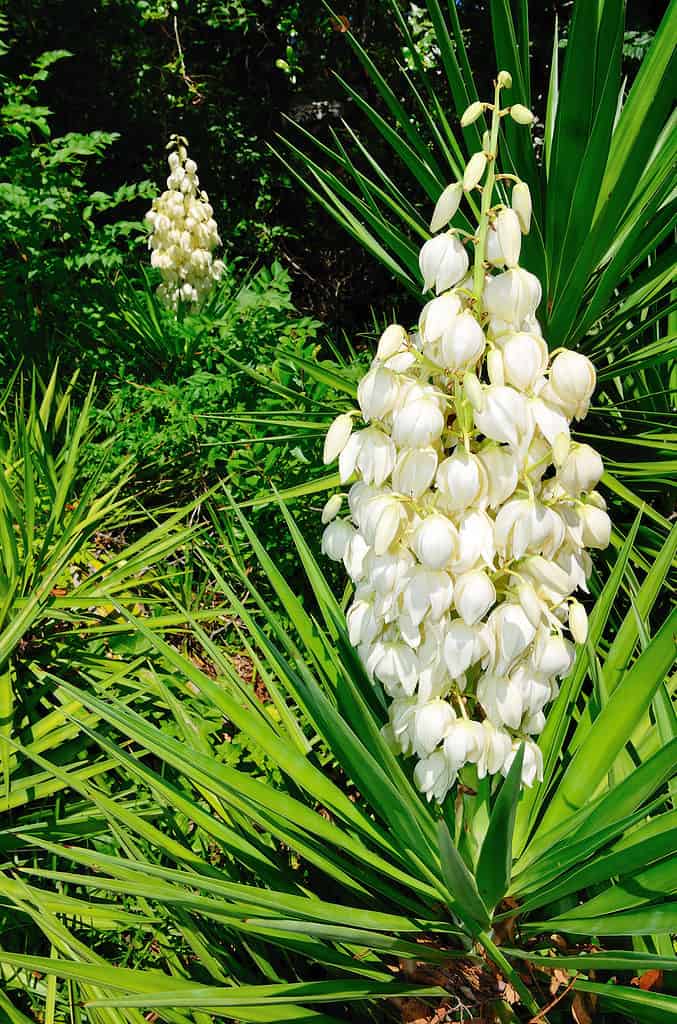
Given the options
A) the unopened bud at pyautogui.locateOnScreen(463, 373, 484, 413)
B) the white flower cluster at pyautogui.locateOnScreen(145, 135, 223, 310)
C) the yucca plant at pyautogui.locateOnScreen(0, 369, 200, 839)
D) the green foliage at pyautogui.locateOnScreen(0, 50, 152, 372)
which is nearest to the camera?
the unopened bud at pyautogui.locateOnScreen(463, 373, 484, 413)

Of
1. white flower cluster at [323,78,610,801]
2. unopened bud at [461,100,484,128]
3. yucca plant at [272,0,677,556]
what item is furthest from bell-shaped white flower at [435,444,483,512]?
yucca plant at [272,0,677,556]

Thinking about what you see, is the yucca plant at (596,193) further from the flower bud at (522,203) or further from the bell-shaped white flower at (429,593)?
the bell-shaped white flower at (429,593)

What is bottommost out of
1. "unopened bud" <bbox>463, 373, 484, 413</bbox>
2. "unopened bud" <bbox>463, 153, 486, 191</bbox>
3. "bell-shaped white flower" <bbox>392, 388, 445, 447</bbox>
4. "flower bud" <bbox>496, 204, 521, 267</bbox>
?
"bell-shaped white flower" <bbox>392, 388, 445, 447</bbox>

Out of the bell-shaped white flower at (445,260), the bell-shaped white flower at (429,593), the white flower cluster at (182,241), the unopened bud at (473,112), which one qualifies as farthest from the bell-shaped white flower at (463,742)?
the white flower cluster at (182,241)

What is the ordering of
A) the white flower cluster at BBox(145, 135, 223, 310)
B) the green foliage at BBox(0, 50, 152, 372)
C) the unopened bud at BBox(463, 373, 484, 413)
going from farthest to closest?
1. the white flower cluster at BBox(145, 135, 223, 310)
2. the green foliage at BBox(0, 50, 152, 372)
3. the unopened bud at BBox(463, 373, 484, 413)

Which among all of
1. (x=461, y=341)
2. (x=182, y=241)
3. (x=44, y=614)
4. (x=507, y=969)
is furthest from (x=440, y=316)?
(x=182, y=241)

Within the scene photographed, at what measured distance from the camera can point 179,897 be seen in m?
0.75

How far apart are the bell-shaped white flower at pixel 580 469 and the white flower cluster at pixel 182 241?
2.48 metres

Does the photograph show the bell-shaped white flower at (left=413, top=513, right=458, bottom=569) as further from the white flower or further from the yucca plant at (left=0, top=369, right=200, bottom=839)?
the yucca plant at (left=0, top=369, right=200, bottom=839)

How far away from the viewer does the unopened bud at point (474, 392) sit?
734 mm

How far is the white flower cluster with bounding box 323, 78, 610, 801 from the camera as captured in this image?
765 millimetres

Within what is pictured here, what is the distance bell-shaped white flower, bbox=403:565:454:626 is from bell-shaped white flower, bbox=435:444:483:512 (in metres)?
0.07

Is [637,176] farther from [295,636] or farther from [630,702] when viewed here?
[295,636]

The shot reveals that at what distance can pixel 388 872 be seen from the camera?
3.02ft
